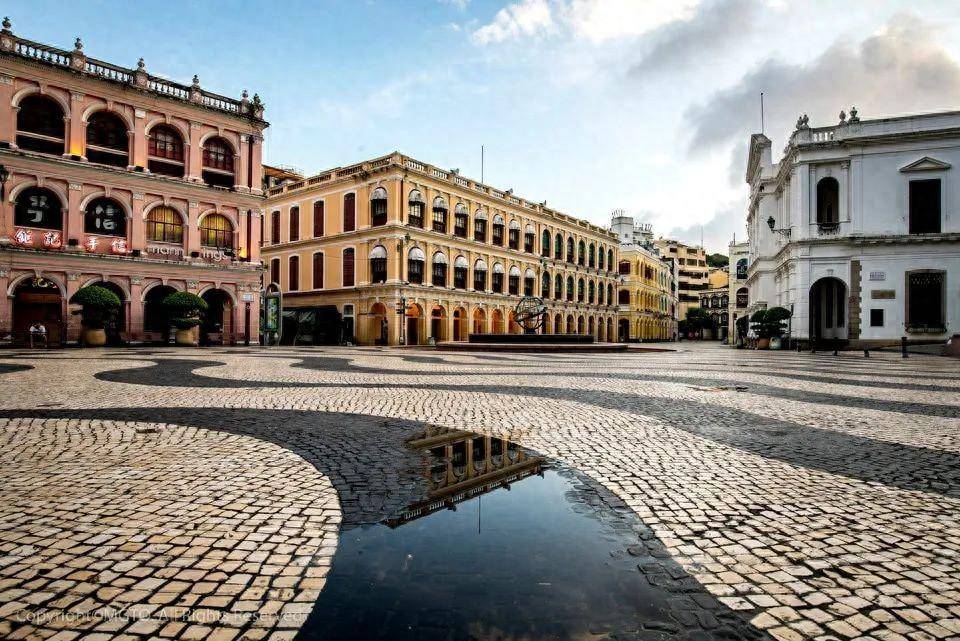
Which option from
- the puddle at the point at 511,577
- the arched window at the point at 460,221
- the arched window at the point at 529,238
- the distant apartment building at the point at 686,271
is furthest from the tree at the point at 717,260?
the puddle at the point at 511,577

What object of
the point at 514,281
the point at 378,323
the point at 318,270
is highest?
the point at 318,270

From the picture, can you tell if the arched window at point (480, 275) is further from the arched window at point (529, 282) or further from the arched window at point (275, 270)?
the arched window at point (275, 270)

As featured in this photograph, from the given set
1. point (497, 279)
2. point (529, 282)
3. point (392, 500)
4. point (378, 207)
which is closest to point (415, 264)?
point (378, 207)

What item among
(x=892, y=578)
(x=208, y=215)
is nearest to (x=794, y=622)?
(x=892, y=578)

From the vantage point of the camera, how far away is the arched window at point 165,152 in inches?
1141

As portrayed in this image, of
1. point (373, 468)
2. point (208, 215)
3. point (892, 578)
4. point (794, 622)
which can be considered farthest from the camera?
point (208, 215)

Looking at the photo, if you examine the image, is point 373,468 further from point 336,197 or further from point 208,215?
point 336,197

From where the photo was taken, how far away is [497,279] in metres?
47.1

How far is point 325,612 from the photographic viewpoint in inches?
85.4

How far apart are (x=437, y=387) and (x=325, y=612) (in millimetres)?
7654

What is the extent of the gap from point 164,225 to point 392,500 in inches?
1232

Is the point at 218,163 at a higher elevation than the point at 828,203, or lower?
higher

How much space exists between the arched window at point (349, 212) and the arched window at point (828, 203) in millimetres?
29145

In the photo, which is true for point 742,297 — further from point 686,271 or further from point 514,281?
point 686,271
